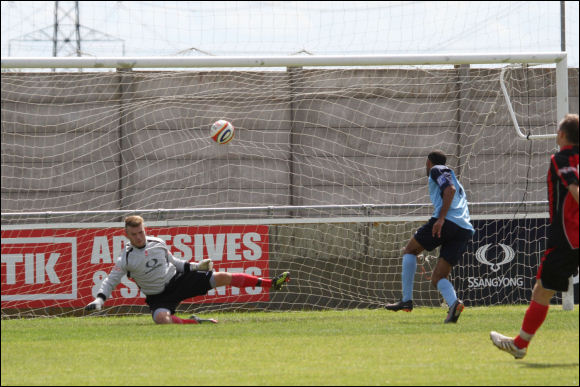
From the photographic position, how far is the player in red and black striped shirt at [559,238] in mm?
6539

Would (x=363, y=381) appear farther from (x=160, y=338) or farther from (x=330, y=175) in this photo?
(x=330, y=175)

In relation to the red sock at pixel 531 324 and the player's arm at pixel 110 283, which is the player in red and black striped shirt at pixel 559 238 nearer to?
the red sock at pixel 531 324

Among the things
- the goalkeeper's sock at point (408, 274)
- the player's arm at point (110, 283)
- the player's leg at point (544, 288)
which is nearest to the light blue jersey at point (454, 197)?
the goalkeeper's sock at point (408, 274)

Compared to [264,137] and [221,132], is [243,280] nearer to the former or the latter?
[221,132]

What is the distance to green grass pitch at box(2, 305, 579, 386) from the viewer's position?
5953mm

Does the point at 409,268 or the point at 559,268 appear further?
the point at 409,268

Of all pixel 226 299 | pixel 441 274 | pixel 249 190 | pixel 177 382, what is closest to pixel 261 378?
pixel 177 382

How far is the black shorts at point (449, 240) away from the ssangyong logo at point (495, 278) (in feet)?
9.69

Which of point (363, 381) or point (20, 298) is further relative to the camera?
point (20, 298)

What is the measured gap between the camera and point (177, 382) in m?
5.80

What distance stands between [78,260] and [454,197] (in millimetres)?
4777

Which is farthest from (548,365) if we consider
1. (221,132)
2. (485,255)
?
(485,255)

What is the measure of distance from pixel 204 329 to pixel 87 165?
5.28 meters

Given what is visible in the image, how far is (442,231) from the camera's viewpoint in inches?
386
